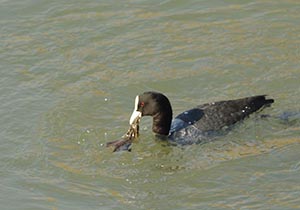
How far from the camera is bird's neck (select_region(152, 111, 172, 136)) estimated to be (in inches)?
411

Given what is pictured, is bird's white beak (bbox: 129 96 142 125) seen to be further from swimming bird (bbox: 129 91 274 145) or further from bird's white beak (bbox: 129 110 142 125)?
swimming bird (bbox: 129 91 274 145)

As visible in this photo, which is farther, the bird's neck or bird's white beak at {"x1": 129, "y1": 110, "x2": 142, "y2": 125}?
the bird's neck

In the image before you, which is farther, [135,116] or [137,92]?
[137,92]

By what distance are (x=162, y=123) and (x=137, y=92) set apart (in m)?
1.09

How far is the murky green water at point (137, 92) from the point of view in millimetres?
9031

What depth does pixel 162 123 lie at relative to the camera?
1050 cm

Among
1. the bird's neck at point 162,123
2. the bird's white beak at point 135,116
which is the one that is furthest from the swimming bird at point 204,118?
the bird's white beak at point 135,116

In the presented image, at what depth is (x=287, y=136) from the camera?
10211mm

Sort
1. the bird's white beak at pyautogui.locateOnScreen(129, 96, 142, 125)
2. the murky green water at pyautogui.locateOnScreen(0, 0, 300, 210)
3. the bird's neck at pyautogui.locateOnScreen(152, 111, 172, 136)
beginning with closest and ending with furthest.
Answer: the murky green water at pyautogui.locateOnScreen(0, 0, 300, 210) → the bird's white beak at pyautogui.locateOnScreen(129, 96, 142, 125) → the bird's neck at pyautogui.locateOnScreen(152, 111, 172, 136)

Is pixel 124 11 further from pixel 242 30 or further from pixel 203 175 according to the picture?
pixel 203 175

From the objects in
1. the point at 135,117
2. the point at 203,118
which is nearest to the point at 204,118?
the point at 203,118

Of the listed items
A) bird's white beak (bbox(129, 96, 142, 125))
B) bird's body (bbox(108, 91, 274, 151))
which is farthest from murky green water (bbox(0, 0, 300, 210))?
bird's white beak (bbox(129, 96, 142, 125))

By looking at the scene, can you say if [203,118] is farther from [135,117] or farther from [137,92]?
[137,92]

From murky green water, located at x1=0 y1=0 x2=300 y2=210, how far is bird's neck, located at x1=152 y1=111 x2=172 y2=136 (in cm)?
17
